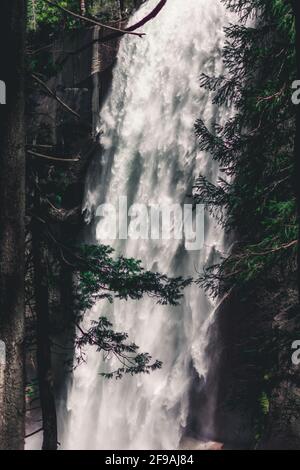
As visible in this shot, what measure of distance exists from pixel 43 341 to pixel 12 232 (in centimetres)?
403

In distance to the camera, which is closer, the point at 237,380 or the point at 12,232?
the point at 12,232

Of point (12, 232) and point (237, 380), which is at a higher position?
point (12, 232)

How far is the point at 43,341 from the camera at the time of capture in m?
8.39

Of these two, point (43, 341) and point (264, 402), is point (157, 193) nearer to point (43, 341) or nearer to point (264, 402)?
point (43, 341)

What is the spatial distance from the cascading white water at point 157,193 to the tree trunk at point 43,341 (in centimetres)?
642

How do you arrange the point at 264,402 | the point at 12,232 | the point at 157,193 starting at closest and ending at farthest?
the point at 12,232 → the point at 264,402 → the point at 157,193

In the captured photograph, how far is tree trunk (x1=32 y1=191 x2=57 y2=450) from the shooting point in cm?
803

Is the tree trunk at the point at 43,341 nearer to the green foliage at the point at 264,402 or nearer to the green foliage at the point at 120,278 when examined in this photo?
the green foliage at the point at 120,278

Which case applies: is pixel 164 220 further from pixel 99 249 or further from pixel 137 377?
pixel 99 249

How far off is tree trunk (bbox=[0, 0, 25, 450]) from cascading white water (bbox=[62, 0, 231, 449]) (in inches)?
385

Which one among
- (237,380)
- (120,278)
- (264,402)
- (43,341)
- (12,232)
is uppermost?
(12,232)

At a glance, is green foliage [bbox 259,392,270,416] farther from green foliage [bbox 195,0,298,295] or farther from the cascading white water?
the cascading white water

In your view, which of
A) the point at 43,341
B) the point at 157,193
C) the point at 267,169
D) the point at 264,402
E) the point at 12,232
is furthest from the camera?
the point at 157,193

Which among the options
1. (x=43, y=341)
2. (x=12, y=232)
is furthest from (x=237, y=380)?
(x=12, y=232)
